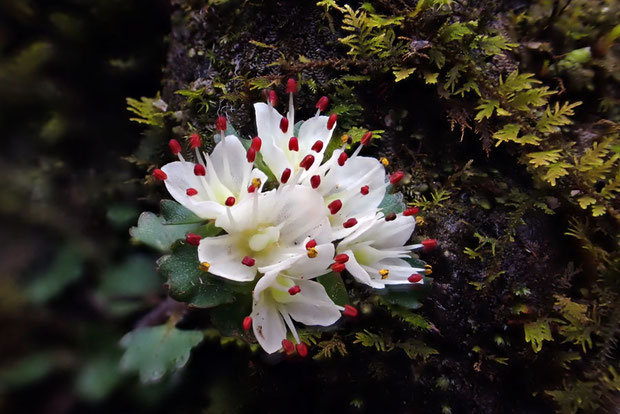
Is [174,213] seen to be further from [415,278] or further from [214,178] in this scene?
[415,278]

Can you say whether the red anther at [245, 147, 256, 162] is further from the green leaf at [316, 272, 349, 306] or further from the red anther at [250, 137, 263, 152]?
the green leaf at [316, 272, 349, 306]

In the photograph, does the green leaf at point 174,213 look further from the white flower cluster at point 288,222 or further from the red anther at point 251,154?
the red anther at point 251,154

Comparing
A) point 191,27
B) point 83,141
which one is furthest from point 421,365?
point 83,141

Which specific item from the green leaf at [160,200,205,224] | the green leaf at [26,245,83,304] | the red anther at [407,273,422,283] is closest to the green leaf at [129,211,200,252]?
the green leaf at [160,200,205,224]

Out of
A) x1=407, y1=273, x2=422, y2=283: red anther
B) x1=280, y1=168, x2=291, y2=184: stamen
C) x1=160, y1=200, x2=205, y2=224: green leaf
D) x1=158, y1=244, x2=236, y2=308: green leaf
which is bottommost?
x1=407, y1=273, x2=422, y2=283: red anther

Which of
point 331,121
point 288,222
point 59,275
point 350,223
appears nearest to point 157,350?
point 288,222
